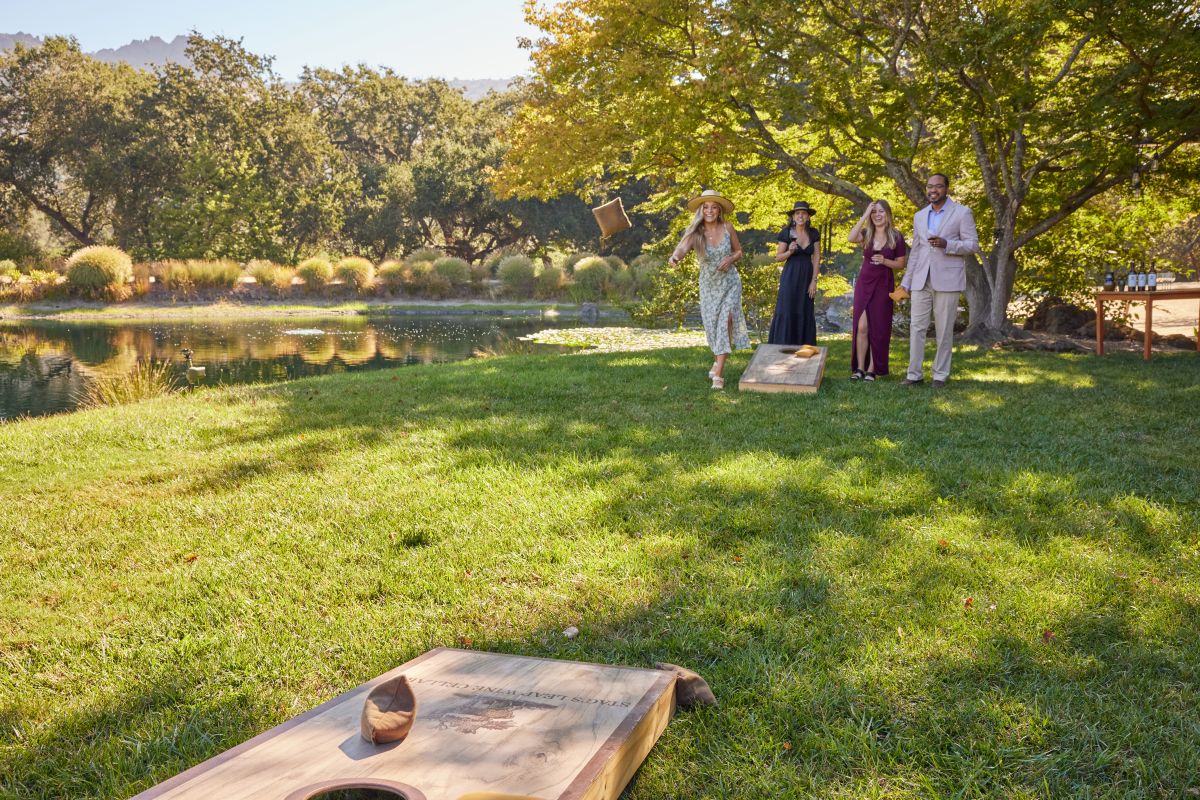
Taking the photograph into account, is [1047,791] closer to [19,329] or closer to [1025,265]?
[1025,265]

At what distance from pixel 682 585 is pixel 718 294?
564 cm

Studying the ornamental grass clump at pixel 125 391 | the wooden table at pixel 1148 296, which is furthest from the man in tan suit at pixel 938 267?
the ornamental grass clump at pixel 125 391

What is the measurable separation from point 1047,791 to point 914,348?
6861 millimetres

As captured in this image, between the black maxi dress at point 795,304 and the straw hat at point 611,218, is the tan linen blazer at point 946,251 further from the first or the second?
the straw hat at point 611,218

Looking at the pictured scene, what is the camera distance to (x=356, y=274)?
32.4 m

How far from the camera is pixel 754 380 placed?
8094 millimetres

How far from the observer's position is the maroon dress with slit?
871cm

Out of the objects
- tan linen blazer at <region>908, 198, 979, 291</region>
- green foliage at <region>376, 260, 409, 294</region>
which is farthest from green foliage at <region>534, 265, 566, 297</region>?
tan linen blazer at <region>908, 198, 979, 291</region>

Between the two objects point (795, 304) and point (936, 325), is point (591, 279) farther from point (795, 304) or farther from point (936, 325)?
point (936, 325)

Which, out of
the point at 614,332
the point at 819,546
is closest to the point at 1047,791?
the point at 819,546

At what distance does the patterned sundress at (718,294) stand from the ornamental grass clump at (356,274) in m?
26.3

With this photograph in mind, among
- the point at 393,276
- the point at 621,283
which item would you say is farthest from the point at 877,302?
the point at 393,276

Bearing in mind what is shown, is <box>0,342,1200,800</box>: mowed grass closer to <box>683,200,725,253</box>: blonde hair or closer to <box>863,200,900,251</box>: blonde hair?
<box>683,200,725,253</box>: blonde hair

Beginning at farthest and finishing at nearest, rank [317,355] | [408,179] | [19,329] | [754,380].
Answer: [408,179] → [19,329] → [317,355] → [754,380]
